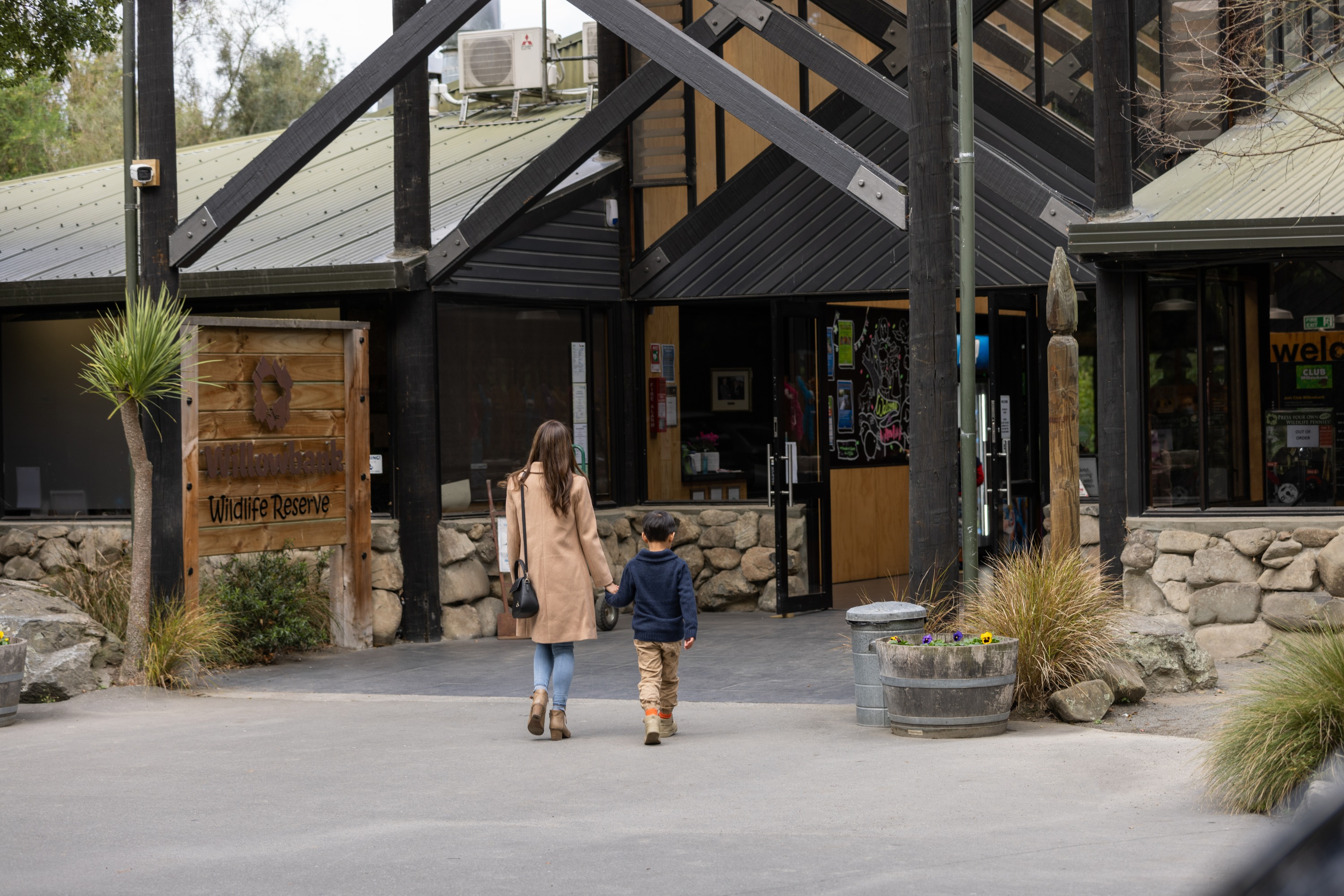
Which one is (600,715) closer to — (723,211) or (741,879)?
(741,879)

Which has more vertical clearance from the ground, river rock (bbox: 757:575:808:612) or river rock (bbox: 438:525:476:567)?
river rock (bbox: 438:525:476:567)

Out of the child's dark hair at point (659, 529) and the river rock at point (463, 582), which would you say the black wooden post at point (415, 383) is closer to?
the river rock at point (463, 582)

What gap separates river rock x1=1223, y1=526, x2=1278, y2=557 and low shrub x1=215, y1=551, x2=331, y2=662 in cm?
684

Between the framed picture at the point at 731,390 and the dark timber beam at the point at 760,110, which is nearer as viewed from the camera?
the dark timber beam at the point at 760,110

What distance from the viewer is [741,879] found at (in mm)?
5066

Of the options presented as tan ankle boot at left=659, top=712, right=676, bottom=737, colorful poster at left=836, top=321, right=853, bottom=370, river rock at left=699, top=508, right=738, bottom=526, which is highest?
colorful poster at left=836, top=321, right=853, bottom=370

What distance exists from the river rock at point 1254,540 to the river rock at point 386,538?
6458mm

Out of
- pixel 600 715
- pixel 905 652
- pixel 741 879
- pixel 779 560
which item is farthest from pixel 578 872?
pixel 779 560

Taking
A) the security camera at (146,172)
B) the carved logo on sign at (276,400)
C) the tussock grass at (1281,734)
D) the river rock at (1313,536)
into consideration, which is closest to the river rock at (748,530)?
the carved logo on sign at (276,400)

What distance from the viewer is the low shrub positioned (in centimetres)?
1103

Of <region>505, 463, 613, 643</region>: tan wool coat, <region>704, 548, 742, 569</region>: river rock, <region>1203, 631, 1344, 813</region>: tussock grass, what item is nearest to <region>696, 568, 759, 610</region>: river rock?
<region>704, 548, 742, 569</region>: river rock

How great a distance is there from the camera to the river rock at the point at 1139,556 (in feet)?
34.6

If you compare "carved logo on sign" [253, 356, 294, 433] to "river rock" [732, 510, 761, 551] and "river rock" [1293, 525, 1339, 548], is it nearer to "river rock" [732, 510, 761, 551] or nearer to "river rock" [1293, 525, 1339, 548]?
"river rock" [732, 510, 761, 551]

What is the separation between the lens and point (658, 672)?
7.76 metres
